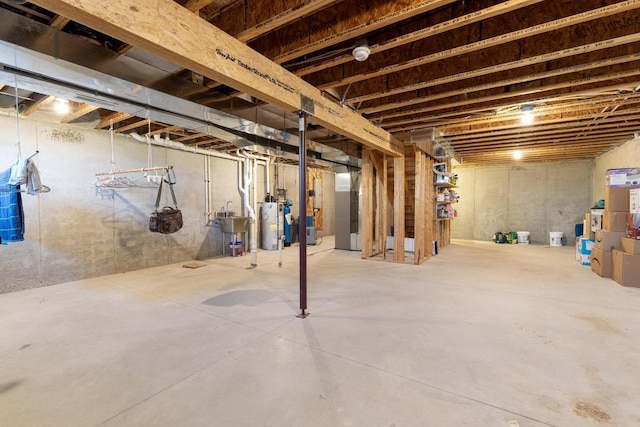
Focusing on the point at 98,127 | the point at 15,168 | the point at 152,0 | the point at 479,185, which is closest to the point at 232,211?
the point at 98,127

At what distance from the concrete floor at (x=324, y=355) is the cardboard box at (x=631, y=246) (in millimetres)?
549

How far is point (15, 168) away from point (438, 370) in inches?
174

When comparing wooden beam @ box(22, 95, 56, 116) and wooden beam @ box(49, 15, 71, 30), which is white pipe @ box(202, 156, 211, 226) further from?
wooden beam @ box(49, 15, 71, 30)

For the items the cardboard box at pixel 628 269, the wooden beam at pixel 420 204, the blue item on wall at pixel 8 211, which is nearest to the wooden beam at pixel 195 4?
the blue item on wall at pixel 8 211

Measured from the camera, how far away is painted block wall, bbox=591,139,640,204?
545 centimetres

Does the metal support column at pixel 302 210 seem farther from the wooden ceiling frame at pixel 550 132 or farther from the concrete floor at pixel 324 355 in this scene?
the wooden ceiling frame at pixel 550 132

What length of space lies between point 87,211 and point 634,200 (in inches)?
320

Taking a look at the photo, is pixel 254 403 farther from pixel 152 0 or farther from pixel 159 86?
pixel 159 86

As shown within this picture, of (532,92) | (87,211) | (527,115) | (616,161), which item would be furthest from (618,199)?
(87,211)

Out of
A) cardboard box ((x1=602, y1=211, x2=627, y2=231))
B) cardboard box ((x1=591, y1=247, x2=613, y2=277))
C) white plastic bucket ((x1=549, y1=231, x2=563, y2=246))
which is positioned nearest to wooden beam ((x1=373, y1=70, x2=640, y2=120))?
cardboard box ((x1=602, y1=211, x2=627, y2=231))

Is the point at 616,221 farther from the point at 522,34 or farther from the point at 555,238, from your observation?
the point at 555,238

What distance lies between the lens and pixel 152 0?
1688 millimetres

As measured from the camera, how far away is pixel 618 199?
168 inches

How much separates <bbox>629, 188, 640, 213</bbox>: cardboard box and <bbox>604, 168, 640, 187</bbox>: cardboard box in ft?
0.76
